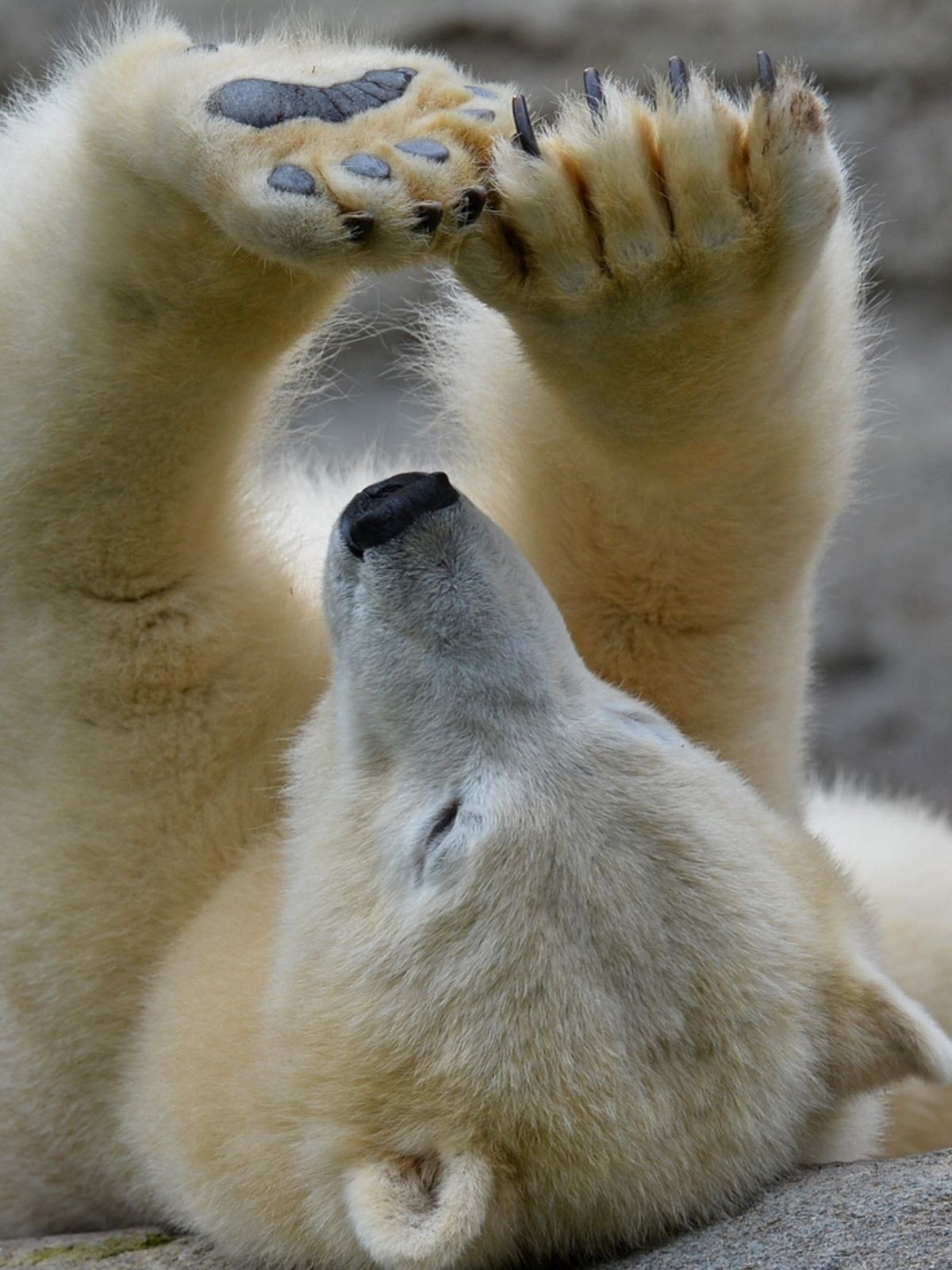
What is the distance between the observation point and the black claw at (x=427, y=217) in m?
1.83

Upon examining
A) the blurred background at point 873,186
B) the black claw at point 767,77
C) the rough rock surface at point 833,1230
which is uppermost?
the blurred background at point 873,186

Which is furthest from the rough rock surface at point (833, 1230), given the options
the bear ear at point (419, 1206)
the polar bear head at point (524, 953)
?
the bear ear at point (419, 1206)

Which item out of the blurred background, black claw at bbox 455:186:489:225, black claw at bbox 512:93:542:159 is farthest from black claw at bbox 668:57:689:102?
the blurred background

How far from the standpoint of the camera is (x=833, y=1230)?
1.95 m

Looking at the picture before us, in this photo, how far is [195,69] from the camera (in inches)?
79.8

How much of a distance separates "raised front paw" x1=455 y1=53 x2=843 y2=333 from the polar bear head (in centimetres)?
32

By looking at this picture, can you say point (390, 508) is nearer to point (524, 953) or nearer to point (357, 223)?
point (357, 223)

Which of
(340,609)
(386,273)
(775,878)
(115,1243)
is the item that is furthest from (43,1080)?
(386,273)

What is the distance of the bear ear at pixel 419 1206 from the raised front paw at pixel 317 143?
1077 mm

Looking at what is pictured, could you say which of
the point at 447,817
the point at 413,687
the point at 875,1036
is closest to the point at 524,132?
the point at 413,687

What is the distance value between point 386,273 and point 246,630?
800 mm

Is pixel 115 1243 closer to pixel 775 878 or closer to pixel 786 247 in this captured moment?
pixel 775 878

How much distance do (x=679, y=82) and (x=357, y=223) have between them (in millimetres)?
496

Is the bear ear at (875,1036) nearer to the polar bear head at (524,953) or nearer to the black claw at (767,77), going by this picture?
the polar bear head at (524,953)
